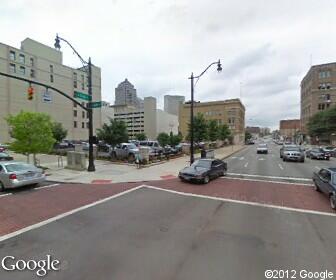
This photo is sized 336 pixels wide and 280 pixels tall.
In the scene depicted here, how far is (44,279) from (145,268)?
5.76ft

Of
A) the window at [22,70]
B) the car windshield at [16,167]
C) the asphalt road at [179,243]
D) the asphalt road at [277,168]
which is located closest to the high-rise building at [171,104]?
the window at [22,70]

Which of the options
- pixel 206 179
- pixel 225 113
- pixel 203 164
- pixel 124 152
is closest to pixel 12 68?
pixel 124 152

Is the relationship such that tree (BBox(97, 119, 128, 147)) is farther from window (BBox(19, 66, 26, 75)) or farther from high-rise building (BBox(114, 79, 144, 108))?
high-rise building (BBox(114, 79, 144, 108))

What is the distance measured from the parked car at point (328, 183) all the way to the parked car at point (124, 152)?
1660cm

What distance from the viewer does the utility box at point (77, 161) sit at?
64.8 ft

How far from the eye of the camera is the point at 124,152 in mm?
27516

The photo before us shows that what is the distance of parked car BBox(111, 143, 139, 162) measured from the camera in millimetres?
26175

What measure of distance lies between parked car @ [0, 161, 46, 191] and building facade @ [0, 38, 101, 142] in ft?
117

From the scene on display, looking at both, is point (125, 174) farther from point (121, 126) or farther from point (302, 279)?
point (302, 279)

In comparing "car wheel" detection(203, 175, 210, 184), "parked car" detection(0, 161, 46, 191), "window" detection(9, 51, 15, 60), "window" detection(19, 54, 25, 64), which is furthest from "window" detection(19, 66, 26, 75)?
"car wheel" detection(203, 175, 210, 184)

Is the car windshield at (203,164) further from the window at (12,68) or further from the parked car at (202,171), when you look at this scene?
the window at (12,68)

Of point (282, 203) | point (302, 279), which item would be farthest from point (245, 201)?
point (302, 279)

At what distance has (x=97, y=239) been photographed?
21.1 ft

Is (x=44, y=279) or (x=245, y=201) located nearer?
(x=44, y=279)
